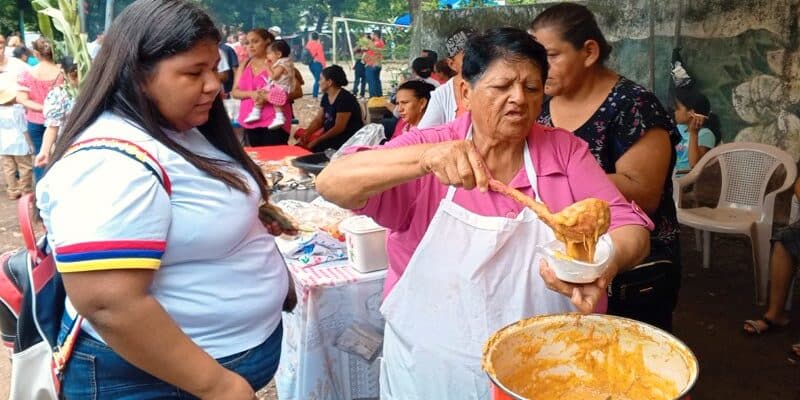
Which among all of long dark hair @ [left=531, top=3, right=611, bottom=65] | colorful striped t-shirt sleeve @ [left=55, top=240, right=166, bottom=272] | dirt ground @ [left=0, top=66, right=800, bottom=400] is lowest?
dirt ground @ [left=0, top=66, right=800, bottom=400]

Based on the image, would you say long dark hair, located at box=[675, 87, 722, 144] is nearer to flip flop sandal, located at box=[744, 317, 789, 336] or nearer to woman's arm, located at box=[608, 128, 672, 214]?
flip flop sandal, located at box=[744, 317, 789, 336]

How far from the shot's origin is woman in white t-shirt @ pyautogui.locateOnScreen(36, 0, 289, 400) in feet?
3.77

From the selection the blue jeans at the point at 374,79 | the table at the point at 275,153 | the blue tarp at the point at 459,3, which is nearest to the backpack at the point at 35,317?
the table at the point at 275,153

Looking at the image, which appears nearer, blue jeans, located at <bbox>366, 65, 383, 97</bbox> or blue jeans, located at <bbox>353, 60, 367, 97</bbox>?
blue jeans, located at <bbox>366, 65, 383, 97</bbox>

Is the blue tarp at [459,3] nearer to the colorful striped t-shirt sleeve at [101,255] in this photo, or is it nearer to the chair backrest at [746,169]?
the chair backrest at [746,169]

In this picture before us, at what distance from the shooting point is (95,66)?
4.44 feet

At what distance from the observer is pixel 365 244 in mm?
2424

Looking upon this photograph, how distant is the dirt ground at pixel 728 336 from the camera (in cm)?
318

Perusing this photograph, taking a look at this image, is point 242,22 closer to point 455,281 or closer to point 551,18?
point 551,18

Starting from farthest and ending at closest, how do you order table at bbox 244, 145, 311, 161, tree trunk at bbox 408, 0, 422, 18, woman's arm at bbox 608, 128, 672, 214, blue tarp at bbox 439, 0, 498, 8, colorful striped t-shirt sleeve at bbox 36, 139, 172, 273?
blue tarp at bbox 439, 0, 498, 8
tree trunk at bbox 408, 0, 422, 18
table at bbox 244, 145, 311, 161
woman's arm at bbox 608, 128, 672, 214
colorful striped t-shirt sleeve at bbox 36, 139, 172, 273

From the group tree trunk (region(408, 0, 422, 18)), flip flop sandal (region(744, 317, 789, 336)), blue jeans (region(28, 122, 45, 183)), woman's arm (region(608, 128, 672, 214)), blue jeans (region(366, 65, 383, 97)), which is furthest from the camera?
blue jeans (region(366, 65, 383, 97))

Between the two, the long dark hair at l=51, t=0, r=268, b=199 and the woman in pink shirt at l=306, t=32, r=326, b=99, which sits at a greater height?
the long dark hair at l=51, t=0, r=268, b=199

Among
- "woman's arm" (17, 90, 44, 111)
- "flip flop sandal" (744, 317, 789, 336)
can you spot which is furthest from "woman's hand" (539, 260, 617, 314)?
"woman's arm" (17, 90, 44, 111)

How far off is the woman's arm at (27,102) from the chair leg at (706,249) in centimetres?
630
